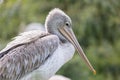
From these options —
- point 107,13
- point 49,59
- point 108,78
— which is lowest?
point 108,78

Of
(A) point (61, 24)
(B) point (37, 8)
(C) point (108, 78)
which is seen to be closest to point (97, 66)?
(C) point (108, 78)

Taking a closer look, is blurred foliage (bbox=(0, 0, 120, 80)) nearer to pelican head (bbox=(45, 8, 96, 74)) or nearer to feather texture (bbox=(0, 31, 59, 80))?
pelican head (bbox=(45, 8, 96, 74))

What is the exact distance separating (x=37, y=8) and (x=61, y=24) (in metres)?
10.6

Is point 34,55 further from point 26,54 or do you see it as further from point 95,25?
point 95,25

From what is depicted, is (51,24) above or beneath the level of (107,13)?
above

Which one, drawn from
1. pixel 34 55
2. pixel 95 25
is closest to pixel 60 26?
pixel 34 55

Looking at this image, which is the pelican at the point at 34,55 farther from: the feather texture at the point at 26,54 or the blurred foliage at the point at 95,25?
the blurred foliage at the point at 95,25

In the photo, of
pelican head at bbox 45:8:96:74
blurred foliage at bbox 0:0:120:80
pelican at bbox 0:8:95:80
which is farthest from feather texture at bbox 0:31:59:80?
blurred foliage at bbox 0:0:120:80

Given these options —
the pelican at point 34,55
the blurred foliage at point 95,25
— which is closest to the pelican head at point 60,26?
the pelican at point 34,55

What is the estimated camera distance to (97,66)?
20.3 m

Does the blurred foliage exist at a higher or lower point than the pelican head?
lower

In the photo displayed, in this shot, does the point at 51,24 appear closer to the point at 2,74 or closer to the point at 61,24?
the point at 61,24

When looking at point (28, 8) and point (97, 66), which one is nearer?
point (28, 8)

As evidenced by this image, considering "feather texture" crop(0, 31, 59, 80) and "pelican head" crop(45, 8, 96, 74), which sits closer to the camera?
"feather texture" crop(0, 31, 59, 80)
